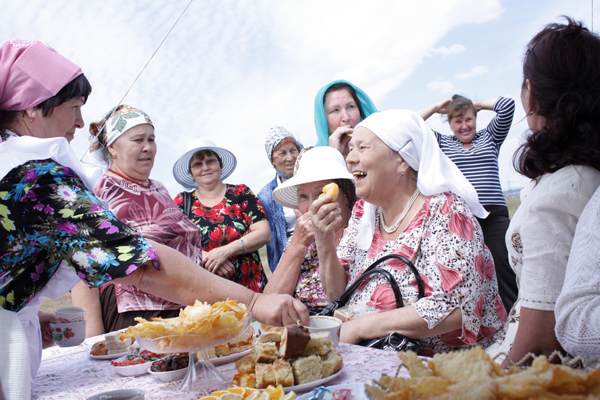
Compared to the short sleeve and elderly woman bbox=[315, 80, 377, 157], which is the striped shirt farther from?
the short sleeve

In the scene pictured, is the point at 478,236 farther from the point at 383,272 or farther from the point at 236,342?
the point at 236,342

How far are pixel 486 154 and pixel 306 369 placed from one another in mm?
3808

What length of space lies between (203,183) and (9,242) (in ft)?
9.18

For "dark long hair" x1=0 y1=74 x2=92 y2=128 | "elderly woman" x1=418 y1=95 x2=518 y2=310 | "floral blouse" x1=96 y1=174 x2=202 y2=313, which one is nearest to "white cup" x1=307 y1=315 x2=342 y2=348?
"dark long hair" x1=0 y1=74 x2=92 y2=128

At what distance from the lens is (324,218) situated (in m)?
2.49

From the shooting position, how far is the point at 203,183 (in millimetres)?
4148

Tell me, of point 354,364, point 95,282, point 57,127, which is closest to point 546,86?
point 354,364

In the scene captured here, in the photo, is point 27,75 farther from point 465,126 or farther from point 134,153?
point 465,126

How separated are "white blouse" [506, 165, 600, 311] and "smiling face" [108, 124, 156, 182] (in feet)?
9.54

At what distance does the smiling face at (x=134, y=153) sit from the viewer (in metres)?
3.37

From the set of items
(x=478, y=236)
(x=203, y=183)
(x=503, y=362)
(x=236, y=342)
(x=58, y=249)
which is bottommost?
(x=503, y=362)

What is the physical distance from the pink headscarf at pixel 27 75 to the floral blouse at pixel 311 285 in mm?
1843

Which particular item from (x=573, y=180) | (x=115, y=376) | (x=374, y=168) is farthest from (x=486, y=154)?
(x=115, y=376)

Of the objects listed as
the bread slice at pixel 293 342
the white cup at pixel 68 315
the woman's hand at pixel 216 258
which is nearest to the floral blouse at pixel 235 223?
the woman's hand at pixel 216 258
